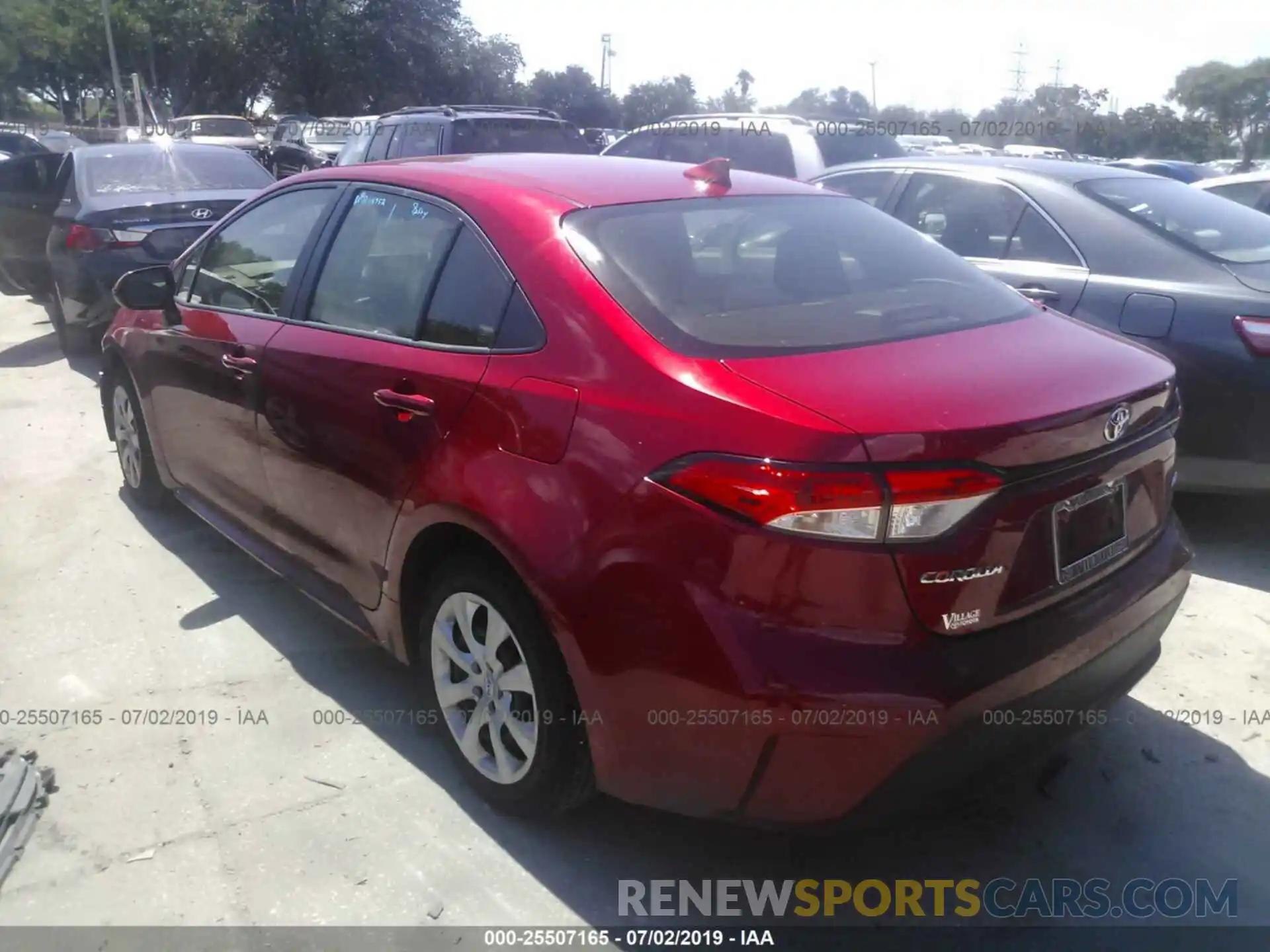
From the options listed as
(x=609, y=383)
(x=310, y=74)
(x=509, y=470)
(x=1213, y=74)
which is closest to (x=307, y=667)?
(x=509, y=470)

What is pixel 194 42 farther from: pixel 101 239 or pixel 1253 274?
pixel 1253 274

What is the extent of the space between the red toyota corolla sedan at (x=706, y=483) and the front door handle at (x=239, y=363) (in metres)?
0.13

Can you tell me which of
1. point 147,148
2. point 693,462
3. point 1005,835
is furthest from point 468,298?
point 147,148

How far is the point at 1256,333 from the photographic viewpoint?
4.29 meters

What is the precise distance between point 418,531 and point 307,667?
3.75 feet

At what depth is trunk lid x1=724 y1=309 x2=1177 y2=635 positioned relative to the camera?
7.33 ft

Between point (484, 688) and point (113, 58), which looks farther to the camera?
point (113, 58)

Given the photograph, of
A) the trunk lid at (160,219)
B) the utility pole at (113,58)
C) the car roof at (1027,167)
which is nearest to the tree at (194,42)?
the utility pole at (113,58)

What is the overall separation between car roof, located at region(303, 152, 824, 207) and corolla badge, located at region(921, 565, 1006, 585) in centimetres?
140

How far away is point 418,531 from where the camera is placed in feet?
9.96

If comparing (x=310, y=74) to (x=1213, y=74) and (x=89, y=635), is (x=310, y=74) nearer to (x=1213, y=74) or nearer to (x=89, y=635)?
(x=1213, y=74)

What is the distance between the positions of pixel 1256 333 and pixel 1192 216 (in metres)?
1.05

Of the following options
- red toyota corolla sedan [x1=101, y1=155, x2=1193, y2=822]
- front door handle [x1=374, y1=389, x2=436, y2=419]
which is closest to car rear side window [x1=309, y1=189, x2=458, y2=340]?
red toyota corolla sedan [x1=101, y1=155, x2=1193, y2=822]

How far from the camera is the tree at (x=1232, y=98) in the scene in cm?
4503
